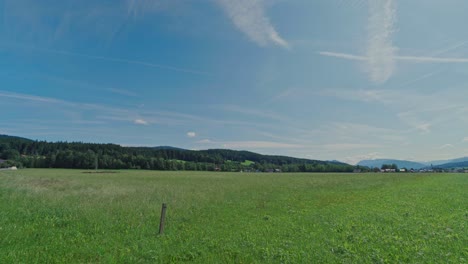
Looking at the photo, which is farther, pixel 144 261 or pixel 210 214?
pixel 210 214

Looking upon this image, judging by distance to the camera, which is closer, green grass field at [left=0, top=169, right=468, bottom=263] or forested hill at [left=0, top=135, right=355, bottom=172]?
green grass field at [left=0, top=169, right=468, bottom=263]

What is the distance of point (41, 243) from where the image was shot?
1058 centimetres

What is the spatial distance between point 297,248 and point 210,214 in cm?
824

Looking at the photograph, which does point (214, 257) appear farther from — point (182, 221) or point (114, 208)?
point (114, 208)

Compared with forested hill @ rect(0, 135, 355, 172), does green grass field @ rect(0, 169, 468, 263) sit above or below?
below

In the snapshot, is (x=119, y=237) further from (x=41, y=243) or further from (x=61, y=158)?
(x=61, y=158)

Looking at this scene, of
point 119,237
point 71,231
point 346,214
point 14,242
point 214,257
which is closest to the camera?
point 214,257

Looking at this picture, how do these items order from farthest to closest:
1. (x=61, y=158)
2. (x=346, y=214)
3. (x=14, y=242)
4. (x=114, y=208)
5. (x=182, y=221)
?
(x=61, y=158), (x=114, y=208), (x=346, y=214), (x=182, y=221), (x=14, y=242)

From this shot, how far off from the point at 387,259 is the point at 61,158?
145 metres

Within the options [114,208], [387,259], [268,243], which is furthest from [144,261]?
[114,208]

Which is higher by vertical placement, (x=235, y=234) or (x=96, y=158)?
(x=96, y=158)

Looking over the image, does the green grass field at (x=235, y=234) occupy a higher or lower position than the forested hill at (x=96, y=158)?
lower

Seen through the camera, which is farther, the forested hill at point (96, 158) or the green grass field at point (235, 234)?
the forested hill at point (96, 158)

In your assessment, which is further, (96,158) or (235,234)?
(96,158)
